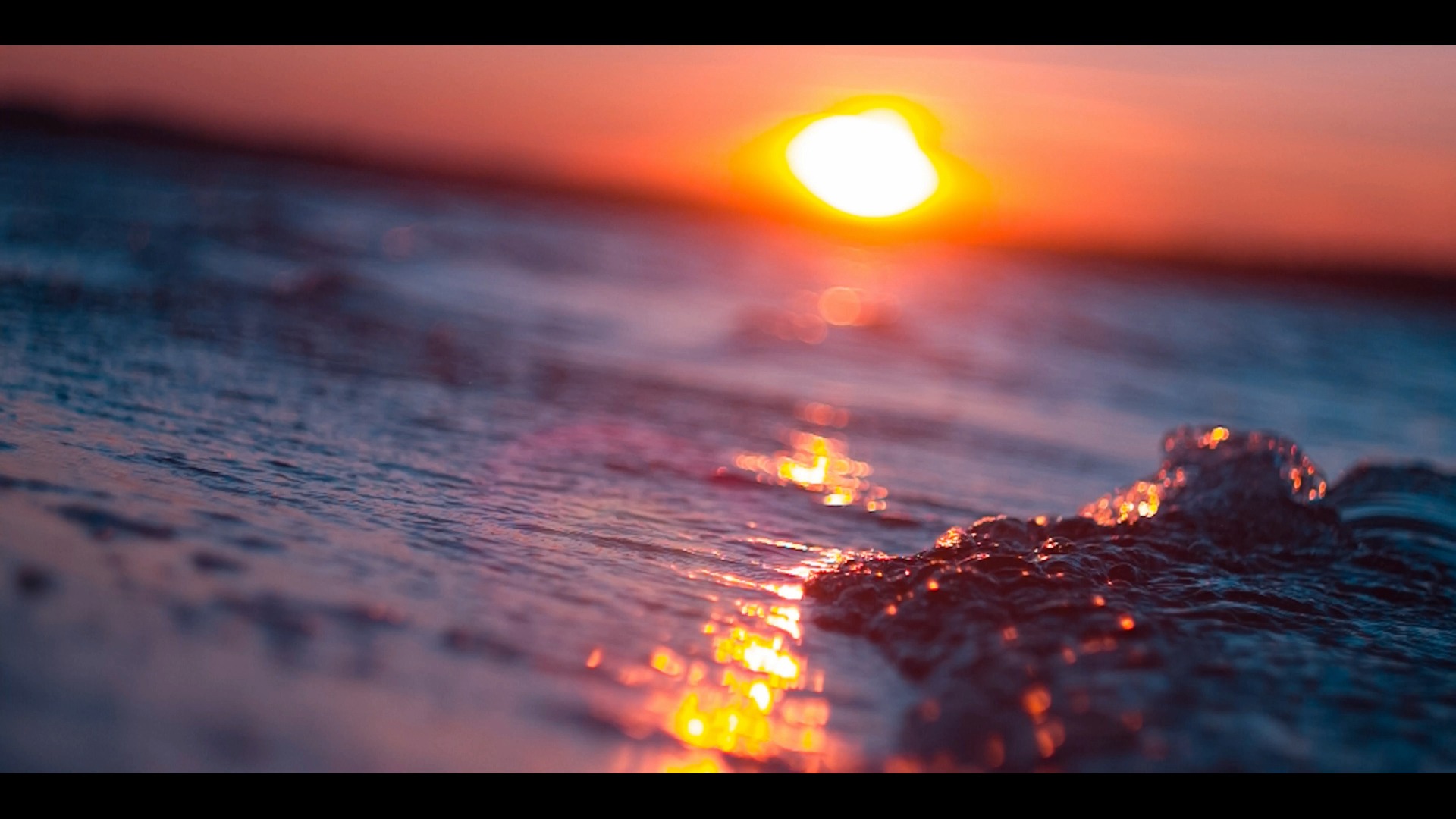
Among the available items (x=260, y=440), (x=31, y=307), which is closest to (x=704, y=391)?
(x=260, y=440)

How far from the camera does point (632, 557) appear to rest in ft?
9.25

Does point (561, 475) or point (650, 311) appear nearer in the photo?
point (561, 475)

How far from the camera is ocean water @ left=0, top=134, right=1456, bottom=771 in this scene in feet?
5.92

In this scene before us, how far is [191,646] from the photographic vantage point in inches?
71.5

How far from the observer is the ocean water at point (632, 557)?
1.80 m

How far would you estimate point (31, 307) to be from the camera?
16.6 feet
